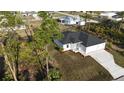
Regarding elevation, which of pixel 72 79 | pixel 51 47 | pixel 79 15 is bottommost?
pixel 72 79

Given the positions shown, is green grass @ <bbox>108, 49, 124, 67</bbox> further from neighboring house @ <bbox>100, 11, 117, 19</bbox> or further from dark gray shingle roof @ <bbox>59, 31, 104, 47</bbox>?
neighboring house @ <bbox>100, 11, 117, 19</bbox>

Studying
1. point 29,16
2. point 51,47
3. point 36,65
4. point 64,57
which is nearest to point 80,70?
point 64,57

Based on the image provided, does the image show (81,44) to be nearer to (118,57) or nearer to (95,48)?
(95,48)

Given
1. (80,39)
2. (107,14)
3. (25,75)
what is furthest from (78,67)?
(107,14)

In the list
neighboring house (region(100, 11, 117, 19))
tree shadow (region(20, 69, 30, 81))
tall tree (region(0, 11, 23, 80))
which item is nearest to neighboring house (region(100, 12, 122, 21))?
neighboring house (region(100, 11, 117, 19))

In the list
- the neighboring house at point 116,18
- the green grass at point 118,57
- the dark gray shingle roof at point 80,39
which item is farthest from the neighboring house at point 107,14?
the green grass at point 118,57
